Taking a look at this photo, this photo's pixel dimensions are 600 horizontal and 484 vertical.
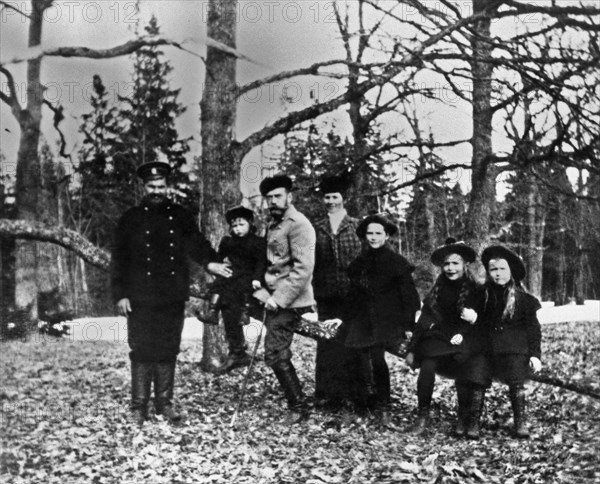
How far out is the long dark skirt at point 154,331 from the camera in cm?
354

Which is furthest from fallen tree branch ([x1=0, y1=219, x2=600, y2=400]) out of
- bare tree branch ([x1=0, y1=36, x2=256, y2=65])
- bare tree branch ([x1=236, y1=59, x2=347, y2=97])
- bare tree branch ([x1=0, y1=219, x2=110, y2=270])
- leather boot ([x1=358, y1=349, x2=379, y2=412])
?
bare tree branch ([x1=236, y1=59, x2=347, y2=97])

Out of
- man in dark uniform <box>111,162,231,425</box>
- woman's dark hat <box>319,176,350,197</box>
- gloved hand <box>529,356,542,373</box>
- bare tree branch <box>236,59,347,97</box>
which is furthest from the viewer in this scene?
woman's dark hat <box>319,176,350,197</box>

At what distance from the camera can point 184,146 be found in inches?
146

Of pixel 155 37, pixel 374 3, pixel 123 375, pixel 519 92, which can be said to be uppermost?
pixel 374 3

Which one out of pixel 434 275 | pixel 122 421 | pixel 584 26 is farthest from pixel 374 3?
pixel 122 421

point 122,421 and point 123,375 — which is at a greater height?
point 123,375

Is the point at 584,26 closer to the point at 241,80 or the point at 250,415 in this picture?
the point at 241,80

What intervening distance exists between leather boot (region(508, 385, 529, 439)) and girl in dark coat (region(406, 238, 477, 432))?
0.29 meters

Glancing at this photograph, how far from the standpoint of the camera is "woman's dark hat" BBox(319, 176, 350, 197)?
155 inches

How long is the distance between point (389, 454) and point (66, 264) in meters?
2.84

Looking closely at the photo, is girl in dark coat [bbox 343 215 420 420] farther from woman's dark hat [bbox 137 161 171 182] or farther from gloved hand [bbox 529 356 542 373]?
woman's dark hat [bbox 137 161 171 182]

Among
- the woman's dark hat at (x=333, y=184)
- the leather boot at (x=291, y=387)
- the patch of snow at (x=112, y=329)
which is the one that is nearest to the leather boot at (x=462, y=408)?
the leather boot at (x=291, y=387)

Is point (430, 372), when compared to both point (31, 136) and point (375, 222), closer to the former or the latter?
point (375, 222)

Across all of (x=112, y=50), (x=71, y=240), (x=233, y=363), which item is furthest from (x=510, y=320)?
(x=112, y=50)
